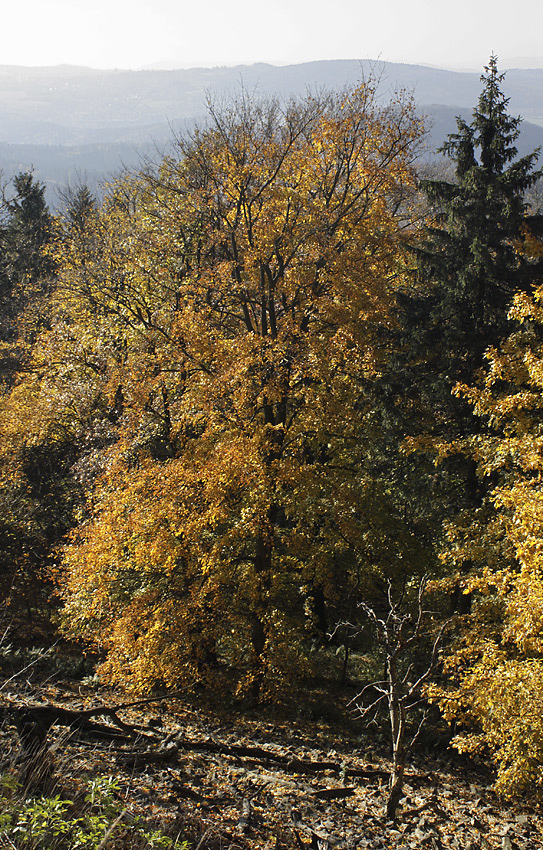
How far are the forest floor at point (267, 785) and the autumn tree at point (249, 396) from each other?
176cm

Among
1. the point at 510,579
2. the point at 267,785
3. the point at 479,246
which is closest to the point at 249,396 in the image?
the point at 479,246

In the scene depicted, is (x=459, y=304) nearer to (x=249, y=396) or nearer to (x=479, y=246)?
(x=479, y=246)

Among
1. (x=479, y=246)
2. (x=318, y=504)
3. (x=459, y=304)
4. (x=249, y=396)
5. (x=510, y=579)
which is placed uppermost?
(x=479, y=246)

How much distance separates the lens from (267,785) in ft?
30.4

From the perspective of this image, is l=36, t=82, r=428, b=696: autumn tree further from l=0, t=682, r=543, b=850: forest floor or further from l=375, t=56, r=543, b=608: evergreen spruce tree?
l=0, t=682, r=543, b=850: forest floor

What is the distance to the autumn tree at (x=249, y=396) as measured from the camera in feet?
43.3

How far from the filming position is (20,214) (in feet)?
136

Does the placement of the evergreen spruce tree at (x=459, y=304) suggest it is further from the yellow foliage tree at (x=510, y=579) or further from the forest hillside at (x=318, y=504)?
the yellow foliage tree at (x=510, y=579)

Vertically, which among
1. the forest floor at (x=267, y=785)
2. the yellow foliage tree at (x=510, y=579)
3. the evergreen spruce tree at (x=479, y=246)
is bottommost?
the forest floor at (x=267, y=785)

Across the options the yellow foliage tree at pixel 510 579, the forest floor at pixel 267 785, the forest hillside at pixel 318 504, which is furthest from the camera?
the forest hillside at pixel 318 504

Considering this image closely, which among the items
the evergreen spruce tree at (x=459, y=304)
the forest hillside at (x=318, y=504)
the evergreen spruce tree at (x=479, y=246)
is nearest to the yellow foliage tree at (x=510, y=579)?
the forest hillside at (x=318, y=504)

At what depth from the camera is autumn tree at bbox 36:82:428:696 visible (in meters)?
13.2

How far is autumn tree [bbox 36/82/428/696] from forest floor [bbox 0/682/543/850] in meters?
1.76

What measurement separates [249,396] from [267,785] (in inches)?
306
